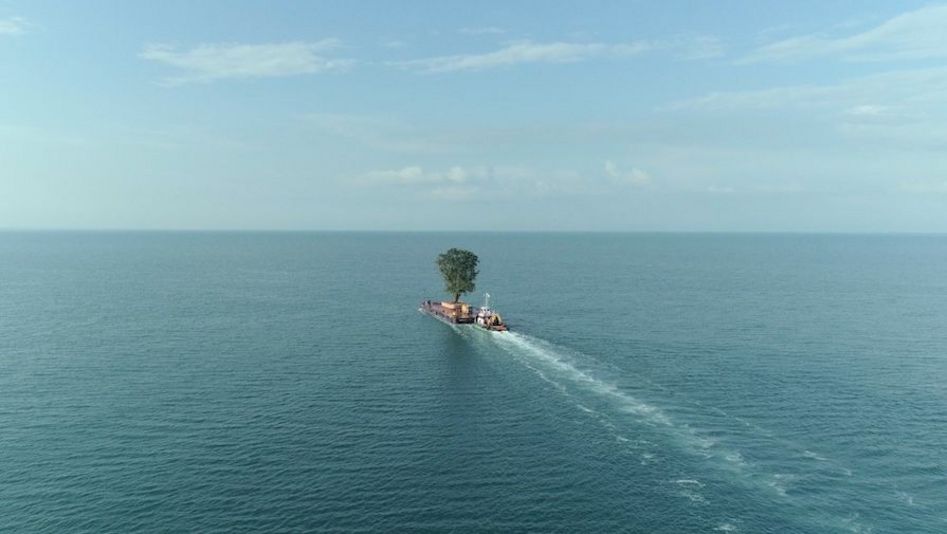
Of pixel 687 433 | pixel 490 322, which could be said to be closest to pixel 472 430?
pixel 687 433

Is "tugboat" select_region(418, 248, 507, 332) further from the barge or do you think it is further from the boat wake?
the boat wake

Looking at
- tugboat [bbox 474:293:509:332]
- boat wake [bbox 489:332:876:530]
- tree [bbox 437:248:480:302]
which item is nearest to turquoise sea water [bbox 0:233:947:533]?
boat wake [bbox 489:332:876:530]

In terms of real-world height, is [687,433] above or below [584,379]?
below

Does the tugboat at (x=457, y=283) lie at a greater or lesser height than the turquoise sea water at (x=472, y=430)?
greater

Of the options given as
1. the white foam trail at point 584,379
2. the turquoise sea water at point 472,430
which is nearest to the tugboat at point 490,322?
the white foam trail at point 584,379

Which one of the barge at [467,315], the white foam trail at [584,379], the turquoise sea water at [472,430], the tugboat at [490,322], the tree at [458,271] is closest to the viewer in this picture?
the turquoise sea water at [472,430]

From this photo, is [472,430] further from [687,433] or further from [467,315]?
[467,315]

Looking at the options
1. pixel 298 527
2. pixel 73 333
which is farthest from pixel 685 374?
pixel 73 333

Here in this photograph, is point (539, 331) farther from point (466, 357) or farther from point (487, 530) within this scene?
point (487, 530)

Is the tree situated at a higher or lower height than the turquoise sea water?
higher

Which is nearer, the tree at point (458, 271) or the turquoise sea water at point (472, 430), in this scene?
the turquoise sea water at point (472, 430)

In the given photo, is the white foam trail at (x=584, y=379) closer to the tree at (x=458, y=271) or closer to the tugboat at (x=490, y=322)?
the tugboat at (x=490, y=322)
